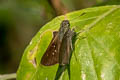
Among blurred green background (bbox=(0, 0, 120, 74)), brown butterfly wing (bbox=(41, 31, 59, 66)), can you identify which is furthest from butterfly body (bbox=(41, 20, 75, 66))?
blurred green background (bbox=(0, 0, 120, 74))

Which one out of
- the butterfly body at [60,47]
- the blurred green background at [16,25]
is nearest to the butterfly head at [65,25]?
the butterfly body at [60,47]

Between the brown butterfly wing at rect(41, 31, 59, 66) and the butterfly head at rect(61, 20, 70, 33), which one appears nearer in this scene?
the brown butterfly wing at rect(41, 31, 59, 66)

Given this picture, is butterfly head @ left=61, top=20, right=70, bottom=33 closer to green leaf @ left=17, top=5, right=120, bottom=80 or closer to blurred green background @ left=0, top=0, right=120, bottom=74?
green leaf @ left=17, top=5, right=120, bottom=80

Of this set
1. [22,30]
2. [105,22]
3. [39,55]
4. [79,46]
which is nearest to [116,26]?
[105,22]

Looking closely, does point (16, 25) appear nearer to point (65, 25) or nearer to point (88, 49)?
point (65, 25)

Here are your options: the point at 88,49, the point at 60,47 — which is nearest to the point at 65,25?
the point at 60,47

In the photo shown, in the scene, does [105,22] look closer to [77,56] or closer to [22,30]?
[77,56]
